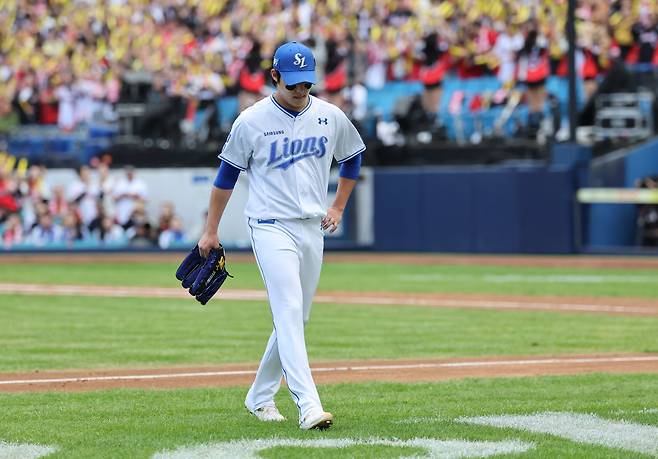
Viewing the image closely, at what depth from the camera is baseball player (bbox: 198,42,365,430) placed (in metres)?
6.81

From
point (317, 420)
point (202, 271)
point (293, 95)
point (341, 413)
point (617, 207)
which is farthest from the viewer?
point (617, 207)

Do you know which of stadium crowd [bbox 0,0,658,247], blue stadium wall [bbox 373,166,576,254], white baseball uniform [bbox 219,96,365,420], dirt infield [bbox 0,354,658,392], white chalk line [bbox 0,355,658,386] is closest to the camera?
white baseball uniform [bbox 219,96,365,420]

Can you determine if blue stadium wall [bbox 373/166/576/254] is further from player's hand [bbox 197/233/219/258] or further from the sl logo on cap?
the sl logo on cap

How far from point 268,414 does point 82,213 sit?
18936 mm

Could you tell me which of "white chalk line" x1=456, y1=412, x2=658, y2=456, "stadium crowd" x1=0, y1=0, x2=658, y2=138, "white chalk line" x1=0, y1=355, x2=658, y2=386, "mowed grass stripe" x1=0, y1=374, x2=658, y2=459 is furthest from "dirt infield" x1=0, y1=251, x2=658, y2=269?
"white chalk line" x1=456, y1=412, x2=658, y2=456

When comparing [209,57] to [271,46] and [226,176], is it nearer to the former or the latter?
[271,46]

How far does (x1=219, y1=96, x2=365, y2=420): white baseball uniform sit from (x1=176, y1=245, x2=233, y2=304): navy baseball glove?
0.86 feet

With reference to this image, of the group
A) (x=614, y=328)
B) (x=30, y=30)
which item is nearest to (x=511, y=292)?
(x=614, y=328)

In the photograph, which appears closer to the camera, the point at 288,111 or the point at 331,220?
the point at 288,111

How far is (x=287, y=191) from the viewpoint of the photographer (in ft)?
22.8

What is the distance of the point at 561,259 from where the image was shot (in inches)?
909

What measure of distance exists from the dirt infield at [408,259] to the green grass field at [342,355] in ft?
4.22

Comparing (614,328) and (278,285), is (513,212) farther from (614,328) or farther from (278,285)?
(278,285)

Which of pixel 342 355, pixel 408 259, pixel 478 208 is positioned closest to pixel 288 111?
pixel 342 355
